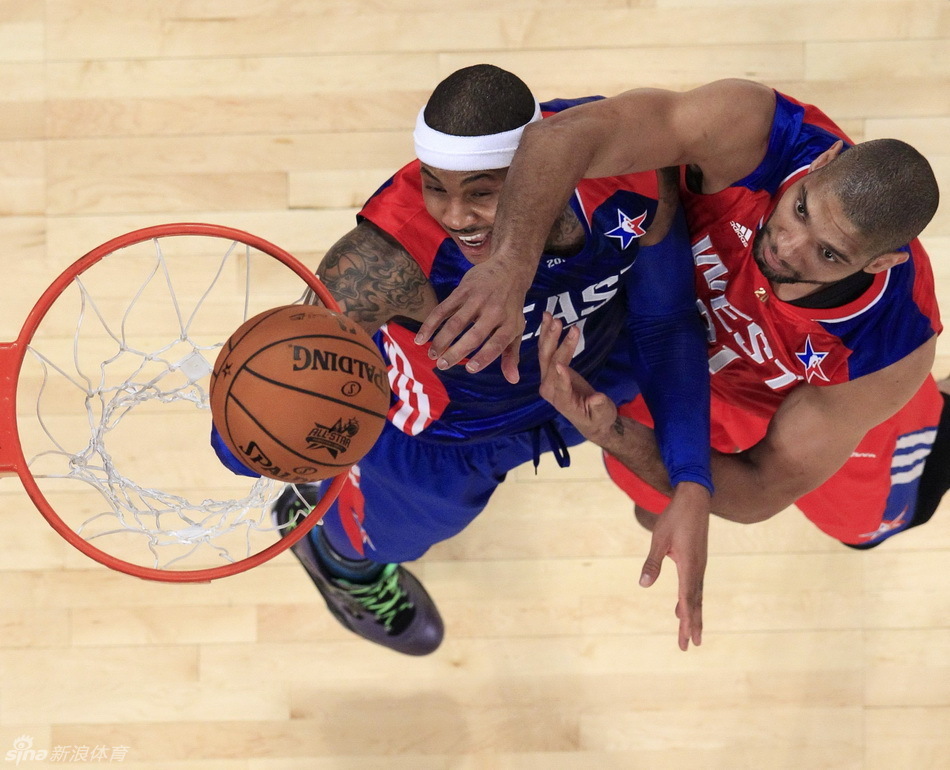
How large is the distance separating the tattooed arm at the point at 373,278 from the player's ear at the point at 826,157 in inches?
27.4

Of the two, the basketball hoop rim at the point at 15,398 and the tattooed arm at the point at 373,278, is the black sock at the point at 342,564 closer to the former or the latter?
the basketball hoop rim at the point at 15,398

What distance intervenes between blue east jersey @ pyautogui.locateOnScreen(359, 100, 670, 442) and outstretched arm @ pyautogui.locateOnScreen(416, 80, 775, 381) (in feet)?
0.33

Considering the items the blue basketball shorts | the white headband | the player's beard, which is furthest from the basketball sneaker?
the player's beard

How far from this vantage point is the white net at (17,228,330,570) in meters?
2.38

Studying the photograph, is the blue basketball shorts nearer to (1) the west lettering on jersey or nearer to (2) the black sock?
(2) the black sock

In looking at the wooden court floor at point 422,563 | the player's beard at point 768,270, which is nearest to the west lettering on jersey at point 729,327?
the player's beard at point 768,270

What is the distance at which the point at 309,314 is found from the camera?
1381 mm

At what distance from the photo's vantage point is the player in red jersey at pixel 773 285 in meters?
1.45

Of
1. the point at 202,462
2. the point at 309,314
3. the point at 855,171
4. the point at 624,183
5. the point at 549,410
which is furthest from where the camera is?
the point at 202,462

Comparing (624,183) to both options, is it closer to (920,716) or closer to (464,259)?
(464,259)

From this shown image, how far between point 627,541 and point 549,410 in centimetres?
62

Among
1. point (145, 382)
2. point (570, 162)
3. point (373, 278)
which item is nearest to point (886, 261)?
point (570, 162)

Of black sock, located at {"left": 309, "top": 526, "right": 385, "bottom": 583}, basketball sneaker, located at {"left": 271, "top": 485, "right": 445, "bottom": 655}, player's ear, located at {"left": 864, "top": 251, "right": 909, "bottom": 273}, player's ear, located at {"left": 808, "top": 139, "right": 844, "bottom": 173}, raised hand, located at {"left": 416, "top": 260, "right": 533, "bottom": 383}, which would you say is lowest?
basketball sneaker, located at {"left": 271, "top": 485, "right": 445, "bottom": 655}

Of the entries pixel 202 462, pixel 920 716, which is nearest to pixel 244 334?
pixel 202 462
